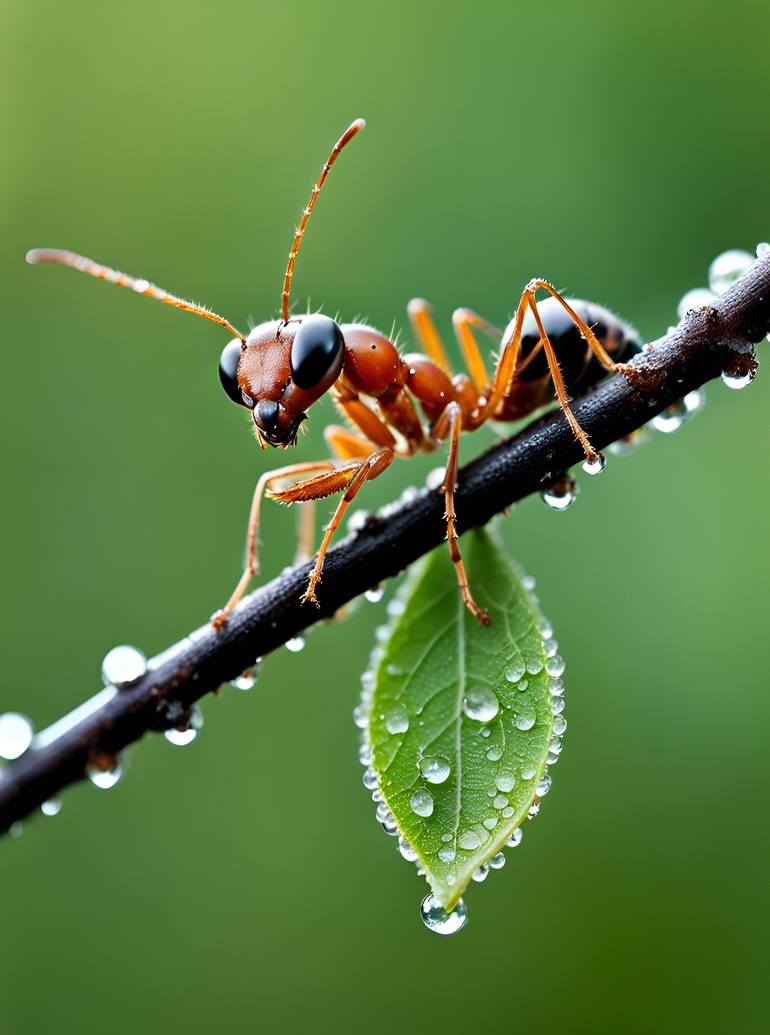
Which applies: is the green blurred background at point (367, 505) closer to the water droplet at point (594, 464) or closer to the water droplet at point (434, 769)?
the water droplet at point (594, 464)

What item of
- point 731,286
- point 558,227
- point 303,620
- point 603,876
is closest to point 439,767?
point 303,620

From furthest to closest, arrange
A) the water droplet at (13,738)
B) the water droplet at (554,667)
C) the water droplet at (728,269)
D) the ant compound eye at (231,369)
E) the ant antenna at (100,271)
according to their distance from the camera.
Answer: the ant compound eye at (231,369), the ant antenna at (100,271), the water droplet at (728,269), the water droplet at (13,738), the water droplet at (554,667)

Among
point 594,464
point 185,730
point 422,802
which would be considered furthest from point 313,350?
point 422,802

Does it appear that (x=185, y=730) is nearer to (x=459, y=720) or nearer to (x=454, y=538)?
(x=459, y=720)

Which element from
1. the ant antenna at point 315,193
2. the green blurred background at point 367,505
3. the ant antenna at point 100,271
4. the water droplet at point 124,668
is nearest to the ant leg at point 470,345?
the green blurred background at point 367,505

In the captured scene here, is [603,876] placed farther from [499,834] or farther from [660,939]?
[499,834]
